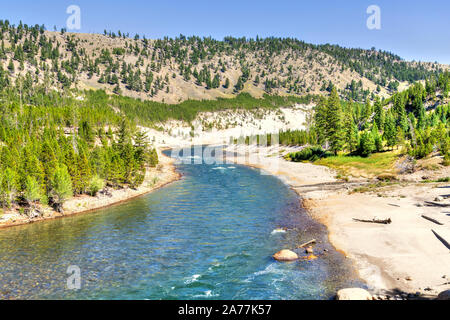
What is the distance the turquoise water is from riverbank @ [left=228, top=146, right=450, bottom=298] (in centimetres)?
230

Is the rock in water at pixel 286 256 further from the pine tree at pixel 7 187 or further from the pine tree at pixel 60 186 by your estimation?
the pine tree at pixel 7 187

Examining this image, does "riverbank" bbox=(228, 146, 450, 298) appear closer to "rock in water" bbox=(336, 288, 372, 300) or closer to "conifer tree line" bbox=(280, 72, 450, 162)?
"rock in water" bbox=(336, 288, 372, 300)

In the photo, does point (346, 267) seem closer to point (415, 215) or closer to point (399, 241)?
point (399, 241)

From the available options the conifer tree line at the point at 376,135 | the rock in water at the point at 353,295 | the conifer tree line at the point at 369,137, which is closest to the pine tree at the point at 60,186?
the rock in water at the point at 353,295

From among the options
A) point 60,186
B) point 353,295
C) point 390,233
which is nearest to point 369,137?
point 390,233

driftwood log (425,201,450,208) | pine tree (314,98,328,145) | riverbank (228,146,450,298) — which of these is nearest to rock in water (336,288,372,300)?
riverbank (228,146,450,298)

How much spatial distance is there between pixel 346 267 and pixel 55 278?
27.1 metres

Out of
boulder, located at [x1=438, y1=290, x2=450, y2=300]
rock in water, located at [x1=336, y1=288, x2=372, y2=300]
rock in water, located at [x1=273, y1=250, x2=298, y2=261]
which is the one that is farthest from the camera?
rock in water, located at [x1=273, y1=250, x2=298, y2=261]

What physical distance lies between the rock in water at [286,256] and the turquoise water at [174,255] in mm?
1045

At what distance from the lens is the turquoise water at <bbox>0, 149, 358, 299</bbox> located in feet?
80.2

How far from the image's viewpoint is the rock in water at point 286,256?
96.1ft

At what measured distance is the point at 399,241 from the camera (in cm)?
3175

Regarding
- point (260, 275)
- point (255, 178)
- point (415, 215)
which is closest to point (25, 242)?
point (260, 275)
